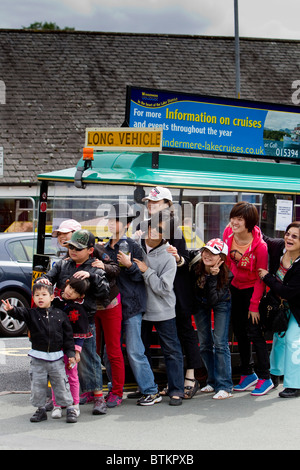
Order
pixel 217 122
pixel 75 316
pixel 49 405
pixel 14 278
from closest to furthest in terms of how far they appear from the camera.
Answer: pixel 75 316 < pixel 49 405 < pixel 217 122 < pixel 14 278

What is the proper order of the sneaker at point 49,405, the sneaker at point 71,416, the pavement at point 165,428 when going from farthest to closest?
1. the sneaker at point 49,405
2. the sneaker at point 71,416
3. the pavement at point 165,428

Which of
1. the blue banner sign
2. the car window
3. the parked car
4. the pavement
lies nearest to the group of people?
the pavement

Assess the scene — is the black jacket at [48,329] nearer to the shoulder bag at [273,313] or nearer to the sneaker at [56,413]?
the sneaker at [56,413]

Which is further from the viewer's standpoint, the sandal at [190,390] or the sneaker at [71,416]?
the sandal at [190,390]

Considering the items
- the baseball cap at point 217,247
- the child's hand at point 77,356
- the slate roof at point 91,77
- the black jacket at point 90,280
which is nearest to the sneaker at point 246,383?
the baseball cap at point 217,247

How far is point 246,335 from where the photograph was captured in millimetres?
7070

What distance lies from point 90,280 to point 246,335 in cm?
194

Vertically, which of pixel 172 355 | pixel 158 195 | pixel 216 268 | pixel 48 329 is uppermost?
pixel 158 195

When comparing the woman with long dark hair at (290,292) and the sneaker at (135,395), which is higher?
the woman with long dark hair at (290,292)

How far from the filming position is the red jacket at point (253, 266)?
682 cm

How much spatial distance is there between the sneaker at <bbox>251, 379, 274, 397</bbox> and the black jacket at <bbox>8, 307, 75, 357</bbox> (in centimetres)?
199

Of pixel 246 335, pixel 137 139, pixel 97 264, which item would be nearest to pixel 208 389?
pixel 246 335

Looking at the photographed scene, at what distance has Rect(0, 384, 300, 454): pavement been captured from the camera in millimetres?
5094

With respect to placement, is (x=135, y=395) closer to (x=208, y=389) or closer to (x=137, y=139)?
(x=208, y=389)
